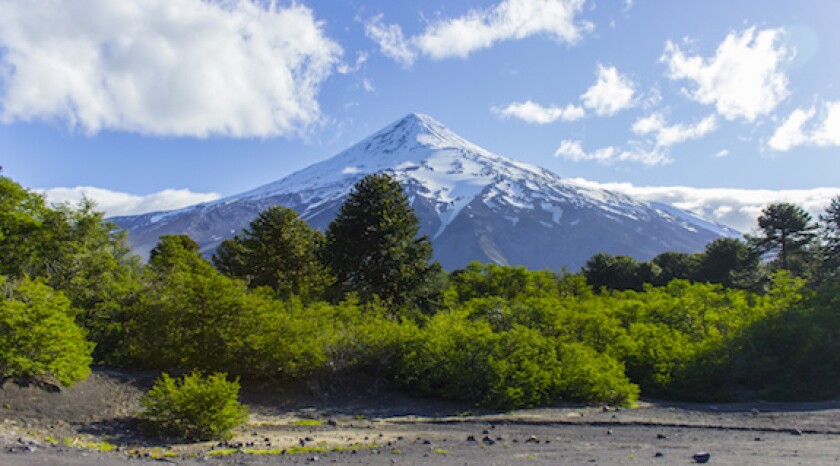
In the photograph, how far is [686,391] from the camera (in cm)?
1661

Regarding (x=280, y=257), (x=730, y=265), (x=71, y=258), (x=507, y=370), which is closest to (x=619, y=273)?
(x=730, y=265)

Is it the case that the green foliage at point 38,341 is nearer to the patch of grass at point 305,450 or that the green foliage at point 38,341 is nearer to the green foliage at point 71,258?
the green foliage at point 71,258

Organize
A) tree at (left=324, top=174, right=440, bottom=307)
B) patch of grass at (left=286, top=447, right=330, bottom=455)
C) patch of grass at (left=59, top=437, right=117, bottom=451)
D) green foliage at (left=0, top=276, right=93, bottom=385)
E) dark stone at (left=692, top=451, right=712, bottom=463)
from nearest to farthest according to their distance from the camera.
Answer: dark stone at (left=692, top=451, right=712, bottom=463) → patch of grass at (left=59, top=437, right=117, bottom=451) → patch of grass at (left=286, top=447, right=330, bottom=455) → green foliage at (left=0, top=276, right=93, bottom=385) → tree at (left=324, top=174, right=440, bottom=307)

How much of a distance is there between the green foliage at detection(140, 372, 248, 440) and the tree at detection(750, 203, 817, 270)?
36.1 meters

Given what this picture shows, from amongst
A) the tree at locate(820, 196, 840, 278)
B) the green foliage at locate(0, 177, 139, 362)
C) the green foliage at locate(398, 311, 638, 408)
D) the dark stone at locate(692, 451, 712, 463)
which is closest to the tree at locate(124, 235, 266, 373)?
the green foliage at locate(0, 177, 139, 362)

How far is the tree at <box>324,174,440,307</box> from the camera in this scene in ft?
81.8

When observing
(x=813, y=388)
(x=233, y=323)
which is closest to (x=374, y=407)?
(x=233, y=323)

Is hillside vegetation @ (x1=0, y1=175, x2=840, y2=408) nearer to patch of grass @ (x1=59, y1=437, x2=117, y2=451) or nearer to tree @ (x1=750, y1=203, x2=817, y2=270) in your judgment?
patch of grass @ (x1=59, y1=437, x2=117, y2=451)

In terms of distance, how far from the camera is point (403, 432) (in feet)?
37.3

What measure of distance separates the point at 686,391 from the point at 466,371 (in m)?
7.28

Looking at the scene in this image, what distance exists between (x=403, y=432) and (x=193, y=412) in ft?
13.8

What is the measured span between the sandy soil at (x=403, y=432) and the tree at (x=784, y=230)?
2300cm

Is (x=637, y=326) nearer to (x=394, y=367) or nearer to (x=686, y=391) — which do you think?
(x=686, y=391)

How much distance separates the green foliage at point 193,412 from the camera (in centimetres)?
991
